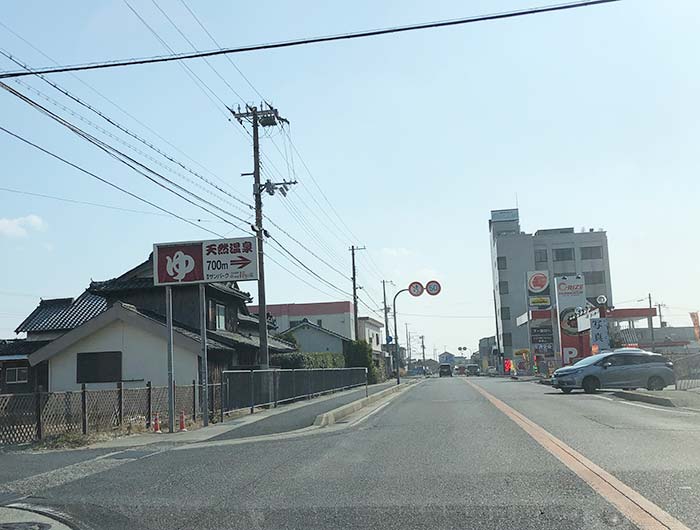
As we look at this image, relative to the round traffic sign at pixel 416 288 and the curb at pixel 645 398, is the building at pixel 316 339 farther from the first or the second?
the curb at pixel 645 398

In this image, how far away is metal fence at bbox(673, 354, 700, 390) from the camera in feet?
93.6

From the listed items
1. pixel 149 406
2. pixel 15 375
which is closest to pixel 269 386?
pixel 149 406

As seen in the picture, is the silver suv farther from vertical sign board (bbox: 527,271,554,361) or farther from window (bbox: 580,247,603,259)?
window (bbox: 580,247,603,259)

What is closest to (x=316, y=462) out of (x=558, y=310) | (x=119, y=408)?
(x=119, y=408)

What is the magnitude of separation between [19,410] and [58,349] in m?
14.6

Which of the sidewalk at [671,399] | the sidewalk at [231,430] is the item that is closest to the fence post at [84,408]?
the sidewalk at [231,430]

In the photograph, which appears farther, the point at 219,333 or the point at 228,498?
the point at 219,333

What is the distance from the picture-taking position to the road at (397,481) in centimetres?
761

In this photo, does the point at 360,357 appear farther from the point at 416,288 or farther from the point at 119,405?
the point at 119,405

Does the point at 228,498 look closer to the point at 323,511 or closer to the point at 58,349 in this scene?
the point at 323,511

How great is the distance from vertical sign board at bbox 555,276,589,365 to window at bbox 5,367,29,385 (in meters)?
33.8

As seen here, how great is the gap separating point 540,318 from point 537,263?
40.1 m

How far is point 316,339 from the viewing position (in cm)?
7244

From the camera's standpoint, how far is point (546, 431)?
1489 cm
